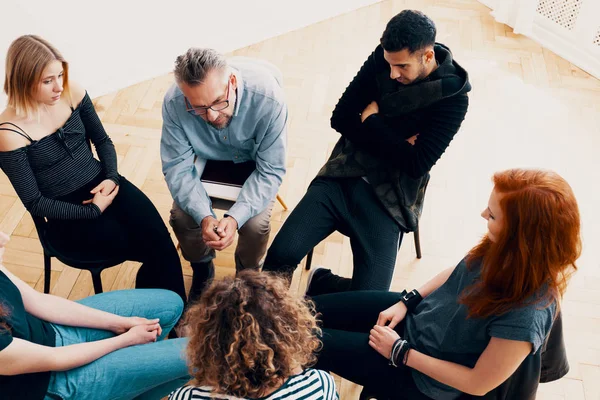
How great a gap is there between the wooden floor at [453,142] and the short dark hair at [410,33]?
124cm

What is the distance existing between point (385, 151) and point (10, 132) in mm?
1413

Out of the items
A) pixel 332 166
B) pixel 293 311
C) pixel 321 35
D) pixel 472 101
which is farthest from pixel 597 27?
pixel 293 311

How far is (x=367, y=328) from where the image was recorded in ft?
7.04

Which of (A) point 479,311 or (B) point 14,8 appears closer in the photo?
(A) point 479,311

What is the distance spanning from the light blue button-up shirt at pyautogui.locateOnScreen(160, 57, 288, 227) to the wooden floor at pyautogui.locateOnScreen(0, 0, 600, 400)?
0.63 m

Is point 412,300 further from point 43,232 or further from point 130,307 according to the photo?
point 43,232

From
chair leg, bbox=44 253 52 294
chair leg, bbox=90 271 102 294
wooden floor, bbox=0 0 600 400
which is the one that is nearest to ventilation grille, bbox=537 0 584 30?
wooden floor, bbox=0 0 600 400

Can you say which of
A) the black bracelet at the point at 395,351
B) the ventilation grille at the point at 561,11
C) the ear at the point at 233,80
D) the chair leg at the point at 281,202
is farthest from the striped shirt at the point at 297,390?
the ventilation grille at the point at 561,11

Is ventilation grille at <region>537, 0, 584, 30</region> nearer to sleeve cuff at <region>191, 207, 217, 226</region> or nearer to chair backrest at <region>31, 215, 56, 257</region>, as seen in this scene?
sleeve cuff at <region>191, 207, 217, 226</region>

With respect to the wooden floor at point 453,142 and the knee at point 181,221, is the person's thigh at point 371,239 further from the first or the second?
the knee at point 181,221

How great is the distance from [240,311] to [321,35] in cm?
347

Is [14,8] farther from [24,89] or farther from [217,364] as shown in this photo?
[217,364]

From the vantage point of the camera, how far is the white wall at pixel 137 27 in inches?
137

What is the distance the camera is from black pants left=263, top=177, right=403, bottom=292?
2336 mm
